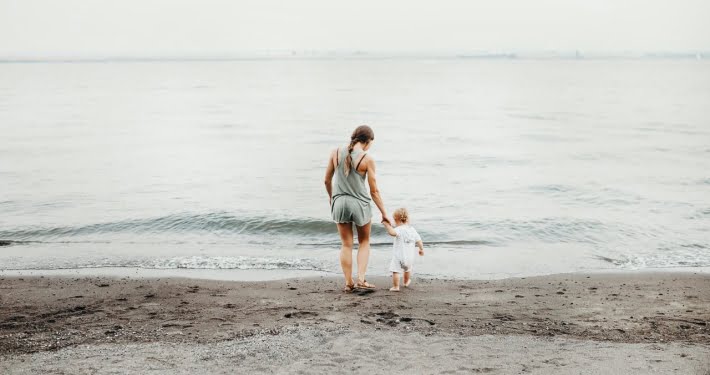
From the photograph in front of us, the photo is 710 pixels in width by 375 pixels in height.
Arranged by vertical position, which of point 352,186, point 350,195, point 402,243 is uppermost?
point 352,186

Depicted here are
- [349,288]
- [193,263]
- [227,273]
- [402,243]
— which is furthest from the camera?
[193,263]

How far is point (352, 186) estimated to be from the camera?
23.5 ft

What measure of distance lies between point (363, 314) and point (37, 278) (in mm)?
4883

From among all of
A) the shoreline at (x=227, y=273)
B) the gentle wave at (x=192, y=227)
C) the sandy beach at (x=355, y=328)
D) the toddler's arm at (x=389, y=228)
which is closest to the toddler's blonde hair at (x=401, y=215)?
the toddler's arm at (x=389, y=228)

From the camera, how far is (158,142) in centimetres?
3055

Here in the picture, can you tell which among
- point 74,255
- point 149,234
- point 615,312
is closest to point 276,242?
point 149,234

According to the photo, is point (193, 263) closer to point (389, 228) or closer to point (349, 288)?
point (349, 288)

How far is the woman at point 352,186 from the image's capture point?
701 cm

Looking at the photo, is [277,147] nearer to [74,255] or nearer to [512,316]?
[74,255]

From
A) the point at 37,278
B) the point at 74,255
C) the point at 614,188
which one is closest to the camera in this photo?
the point at 37,278

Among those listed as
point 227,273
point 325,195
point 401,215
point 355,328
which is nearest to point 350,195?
point 401,215

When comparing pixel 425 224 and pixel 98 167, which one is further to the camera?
pixel 98 167

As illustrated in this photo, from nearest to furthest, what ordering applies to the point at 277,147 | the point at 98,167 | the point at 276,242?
the point at 276,242, the point at 98,167, the point at 277,147

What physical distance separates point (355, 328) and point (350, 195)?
5.29ft
